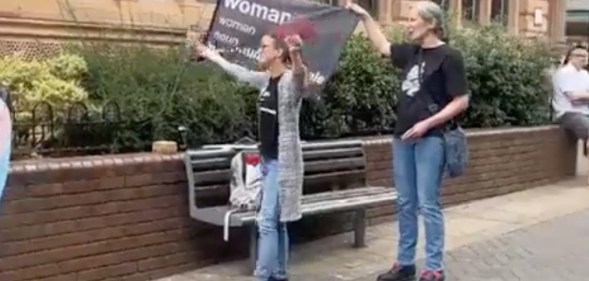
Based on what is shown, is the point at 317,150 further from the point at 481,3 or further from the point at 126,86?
the point at 481,3

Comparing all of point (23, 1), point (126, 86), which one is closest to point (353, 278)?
point (126, 86)

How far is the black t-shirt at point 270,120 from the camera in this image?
22.9 feet

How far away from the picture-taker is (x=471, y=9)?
20094mm

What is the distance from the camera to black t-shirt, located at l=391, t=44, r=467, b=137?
7.12 m

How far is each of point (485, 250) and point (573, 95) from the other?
17.2ft

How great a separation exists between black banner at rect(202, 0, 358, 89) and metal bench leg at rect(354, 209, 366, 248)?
1074 millimetres

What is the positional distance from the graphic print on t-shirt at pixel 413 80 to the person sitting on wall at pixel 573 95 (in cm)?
672

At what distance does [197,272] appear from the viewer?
782 cm

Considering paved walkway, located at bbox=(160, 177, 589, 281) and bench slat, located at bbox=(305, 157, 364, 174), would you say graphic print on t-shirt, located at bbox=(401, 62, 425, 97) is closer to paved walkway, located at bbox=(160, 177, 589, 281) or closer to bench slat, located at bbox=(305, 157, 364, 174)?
paved walkway, located at bbox=(160, 177, 589, 281)

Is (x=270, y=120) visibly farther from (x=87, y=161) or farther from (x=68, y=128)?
(x=68, y=128)

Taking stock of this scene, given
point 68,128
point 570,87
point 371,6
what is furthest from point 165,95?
point 371,6

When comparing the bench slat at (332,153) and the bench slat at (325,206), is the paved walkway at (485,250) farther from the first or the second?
the bench slat at (332,153)

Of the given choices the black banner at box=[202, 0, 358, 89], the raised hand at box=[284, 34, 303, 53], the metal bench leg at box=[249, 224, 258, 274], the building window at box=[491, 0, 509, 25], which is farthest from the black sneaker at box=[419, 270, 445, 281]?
the building window at box=[491, 0, 509, 25]

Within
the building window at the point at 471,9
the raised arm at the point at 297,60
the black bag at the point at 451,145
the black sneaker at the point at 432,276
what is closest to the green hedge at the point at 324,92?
the raised arm at the point at 297,60
